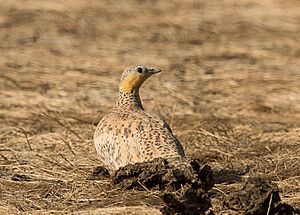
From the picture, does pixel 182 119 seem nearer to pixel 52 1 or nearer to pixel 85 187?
pixel 85 187

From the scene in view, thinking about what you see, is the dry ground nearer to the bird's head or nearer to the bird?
the bird

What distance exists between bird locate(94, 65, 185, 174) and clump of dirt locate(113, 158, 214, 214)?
0.51ft

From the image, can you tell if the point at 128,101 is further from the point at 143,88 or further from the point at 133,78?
the point at 143,88

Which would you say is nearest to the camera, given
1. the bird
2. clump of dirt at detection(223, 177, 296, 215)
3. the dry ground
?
clump of dirt at detection(223, 177, 296, 215)

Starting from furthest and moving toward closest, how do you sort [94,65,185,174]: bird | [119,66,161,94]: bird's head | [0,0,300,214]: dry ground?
[119,66,161,94]: bird's head
[0,0,300,214]: dry ground
[94,65,185,174]: bird

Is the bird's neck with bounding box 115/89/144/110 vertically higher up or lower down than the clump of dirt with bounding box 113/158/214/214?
higher up

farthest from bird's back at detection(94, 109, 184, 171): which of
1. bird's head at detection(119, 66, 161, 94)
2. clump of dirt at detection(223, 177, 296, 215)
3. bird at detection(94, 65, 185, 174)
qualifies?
clump of dirt at detection(223, 177, 296, 215)

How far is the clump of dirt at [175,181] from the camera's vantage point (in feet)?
19.2

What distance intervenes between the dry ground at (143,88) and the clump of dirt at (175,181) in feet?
0.32

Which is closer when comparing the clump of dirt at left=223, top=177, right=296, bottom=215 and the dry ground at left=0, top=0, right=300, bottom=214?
the clump of dirt at left=223, top=177, right=296, bottom=215

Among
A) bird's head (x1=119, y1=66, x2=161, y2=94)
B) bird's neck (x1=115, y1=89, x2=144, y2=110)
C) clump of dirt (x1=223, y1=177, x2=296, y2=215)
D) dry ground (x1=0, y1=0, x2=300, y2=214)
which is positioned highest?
bird's head (x1=119, y1=66, x2=161, y2=94)

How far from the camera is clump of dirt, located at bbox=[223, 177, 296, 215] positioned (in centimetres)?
602

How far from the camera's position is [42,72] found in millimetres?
12656

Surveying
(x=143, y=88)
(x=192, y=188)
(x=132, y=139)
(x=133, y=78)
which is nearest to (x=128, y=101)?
(x=133, y=78)
